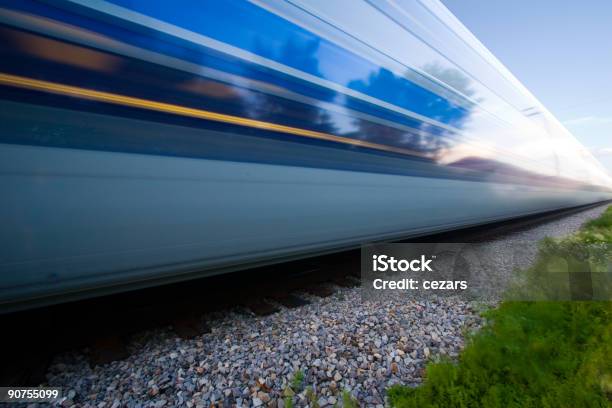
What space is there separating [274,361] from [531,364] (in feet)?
4.54

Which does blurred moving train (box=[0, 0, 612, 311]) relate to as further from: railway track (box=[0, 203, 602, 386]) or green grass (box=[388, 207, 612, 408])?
green grass (box=[388, 207, 612, 408])

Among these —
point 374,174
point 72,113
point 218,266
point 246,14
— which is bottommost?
point 218,266

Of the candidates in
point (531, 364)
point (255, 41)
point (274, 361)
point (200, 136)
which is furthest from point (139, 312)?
point (531, 364)

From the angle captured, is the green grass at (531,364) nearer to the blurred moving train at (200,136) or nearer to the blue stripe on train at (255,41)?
the blurred moving train at (200,136)

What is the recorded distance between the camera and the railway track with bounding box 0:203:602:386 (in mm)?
1935

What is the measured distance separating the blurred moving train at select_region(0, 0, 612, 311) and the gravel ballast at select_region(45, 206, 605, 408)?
0.47m

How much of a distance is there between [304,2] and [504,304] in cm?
300

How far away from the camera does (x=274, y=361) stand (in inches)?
72.8

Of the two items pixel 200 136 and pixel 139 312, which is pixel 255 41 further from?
pixel 139 312

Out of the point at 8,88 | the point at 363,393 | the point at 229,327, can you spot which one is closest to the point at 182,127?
the point at 8,88

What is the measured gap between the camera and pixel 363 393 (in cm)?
161

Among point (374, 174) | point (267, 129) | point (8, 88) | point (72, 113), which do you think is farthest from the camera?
point (374, 174)

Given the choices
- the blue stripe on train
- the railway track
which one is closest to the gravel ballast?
the railway track

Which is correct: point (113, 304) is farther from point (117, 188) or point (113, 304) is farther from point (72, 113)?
point (72, 113)
